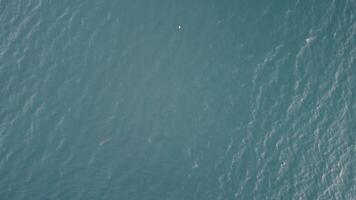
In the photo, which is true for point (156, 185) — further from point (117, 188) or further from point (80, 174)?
point (80, 174)

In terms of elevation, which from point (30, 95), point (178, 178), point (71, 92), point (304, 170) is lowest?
point (304, 170)

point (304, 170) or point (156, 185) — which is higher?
point (156, 185)

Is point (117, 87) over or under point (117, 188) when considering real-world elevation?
over

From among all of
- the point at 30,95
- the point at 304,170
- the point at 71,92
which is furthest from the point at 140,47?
the point at 304,170

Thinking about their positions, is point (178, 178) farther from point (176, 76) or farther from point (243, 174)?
point (176, 76)

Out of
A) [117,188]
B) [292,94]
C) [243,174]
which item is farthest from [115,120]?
[292,94]

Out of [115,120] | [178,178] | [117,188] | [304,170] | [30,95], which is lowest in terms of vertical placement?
[304,170]
